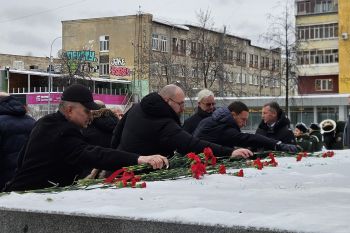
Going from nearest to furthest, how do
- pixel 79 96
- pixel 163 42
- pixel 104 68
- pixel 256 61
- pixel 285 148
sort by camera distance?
pixel 79 96 → pixel 285 148 → pixel 163 42 → pixel 104 68 → pixel 256 61

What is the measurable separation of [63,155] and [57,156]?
38mm

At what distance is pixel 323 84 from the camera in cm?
5553

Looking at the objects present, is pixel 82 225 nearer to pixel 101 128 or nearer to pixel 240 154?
pixel 240 154

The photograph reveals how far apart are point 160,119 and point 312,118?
138 ft

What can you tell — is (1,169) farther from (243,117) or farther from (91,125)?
(243,117)

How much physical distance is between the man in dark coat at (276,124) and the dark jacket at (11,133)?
3.47 metres

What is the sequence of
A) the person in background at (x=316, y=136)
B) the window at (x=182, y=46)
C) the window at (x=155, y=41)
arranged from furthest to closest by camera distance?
the window at (x=155, y=41) < the window at (x=182, y=46) < the person in background at (x=316, y=136)

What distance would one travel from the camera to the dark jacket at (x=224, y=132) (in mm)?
6730

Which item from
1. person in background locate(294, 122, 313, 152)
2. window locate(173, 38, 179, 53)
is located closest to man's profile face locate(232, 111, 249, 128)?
person in background locate(294, 122, 313, 152)

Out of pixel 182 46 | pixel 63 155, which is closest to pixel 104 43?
pixel 182 46

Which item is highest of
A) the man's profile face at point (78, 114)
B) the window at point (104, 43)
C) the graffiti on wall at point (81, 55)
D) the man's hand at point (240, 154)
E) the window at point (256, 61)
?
the window at point (104, 43)

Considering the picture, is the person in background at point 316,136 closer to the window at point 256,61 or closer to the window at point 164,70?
the window at point 164,70

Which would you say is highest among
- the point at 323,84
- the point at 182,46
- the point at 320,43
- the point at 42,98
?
the point at 182,46

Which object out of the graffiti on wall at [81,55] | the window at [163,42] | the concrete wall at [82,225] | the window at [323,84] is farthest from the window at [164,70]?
the concrete wall at [82,225]
